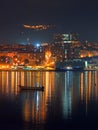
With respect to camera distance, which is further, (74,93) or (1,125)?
(74,93)

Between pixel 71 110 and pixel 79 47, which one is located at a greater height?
pixel 79 47

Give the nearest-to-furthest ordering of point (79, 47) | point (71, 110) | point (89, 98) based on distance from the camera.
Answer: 1. point (71, 110)
2. point (89, 98)
3. point (79, 47)

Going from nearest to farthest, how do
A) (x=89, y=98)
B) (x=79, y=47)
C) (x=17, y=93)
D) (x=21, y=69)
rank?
(x=89, y=98) → (x=17, y=93) → (x=21, y=69) → (x=79, y=47)

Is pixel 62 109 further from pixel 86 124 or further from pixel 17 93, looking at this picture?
pixel 17 93

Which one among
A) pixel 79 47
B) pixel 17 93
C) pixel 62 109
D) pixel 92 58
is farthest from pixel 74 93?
pixel 79 47

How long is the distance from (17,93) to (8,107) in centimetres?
810

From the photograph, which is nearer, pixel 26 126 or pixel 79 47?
pixel 26 126

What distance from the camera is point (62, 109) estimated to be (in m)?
24.2

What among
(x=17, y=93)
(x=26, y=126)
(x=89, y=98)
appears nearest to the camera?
(x=26, y=126)

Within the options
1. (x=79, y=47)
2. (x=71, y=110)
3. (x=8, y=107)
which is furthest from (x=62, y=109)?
(x=79, y=47)

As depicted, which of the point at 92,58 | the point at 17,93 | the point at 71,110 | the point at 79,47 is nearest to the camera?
the point at 71,110

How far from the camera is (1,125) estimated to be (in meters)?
19.6

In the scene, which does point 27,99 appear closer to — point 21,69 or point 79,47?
point 21,69

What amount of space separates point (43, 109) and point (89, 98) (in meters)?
5.59
